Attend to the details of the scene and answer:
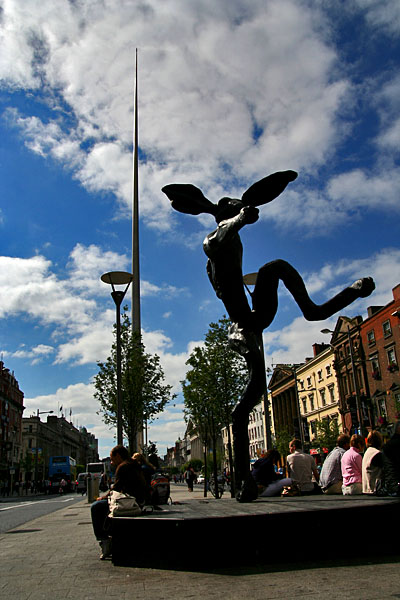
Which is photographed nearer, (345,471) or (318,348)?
(345,471)

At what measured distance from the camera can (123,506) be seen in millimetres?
5227

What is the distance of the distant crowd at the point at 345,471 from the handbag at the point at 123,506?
9.05 ft

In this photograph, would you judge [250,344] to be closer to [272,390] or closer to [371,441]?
[371,441]

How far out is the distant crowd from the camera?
5934 mm

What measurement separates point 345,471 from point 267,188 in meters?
4.12

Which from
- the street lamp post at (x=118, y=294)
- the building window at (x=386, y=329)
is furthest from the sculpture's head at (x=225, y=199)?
the building window at (x=386, y=329)

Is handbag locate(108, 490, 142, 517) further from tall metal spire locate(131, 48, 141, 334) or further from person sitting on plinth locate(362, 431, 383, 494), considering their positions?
tall metal spire locate(131, 48, 141, 334)

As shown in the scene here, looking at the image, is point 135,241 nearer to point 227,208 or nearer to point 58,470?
point 227,208

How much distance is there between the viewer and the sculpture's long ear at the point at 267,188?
6.88m

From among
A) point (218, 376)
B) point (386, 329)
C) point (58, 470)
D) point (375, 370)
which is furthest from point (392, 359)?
point (58, 470)

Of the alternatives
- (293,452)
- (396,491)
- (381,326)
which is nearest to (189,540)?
(396,491)

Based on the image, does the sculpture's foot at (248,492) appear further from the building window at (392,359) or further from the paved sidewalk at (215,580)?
the building window at (392,359)

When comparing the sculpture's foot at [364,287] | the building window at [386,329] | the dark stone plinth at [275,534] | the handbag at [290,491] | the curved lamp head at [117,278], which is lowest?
the dark stone plinth at [275,534]

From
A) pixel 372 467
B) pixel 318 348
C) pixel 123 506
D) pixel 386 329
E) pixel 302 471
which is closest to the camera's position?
pixel 123 506
